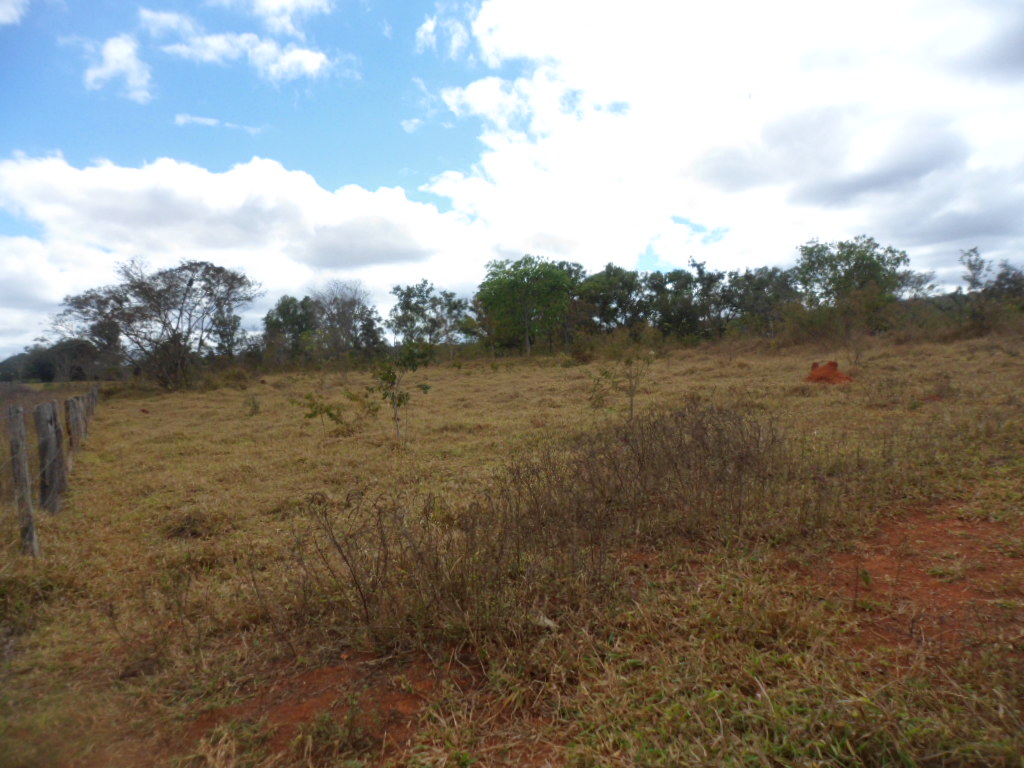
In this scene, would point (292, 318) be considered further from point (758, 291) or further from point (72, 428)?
point (72, 428)

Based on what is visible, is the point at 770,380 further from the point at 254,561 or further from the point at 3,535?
the point at 3,535

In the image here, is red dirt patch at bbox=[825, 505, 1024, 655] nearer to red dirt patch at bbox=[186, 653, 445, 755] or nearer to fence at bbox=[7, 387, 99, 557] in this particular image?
red dirt patch at bbox=[186, 653, 445, 755]

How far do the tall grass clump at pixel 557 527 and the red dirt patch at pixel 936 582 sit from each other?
16.4 inches

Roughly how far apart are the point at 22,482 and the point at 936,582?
6.01 meters

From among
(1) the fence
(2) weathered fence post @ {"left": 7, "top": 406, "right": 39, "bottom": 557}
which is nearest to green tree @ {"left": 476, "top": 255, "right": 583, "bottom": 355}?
(1) the fence

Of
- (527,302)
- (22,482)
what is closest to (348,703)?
(22,482)

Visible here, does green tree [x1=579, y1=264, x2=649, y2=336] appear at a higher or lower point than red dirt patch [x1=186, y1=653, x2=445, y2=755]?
higher

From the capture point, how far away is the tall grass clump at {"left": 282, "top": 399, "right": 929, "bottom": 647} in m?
3.03

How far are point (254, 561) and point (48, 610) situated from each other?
117cm

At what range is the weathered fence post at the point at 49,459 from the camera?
5500mm

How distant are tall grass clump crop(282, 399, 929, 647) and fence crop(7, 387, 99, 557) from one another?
1.97 m

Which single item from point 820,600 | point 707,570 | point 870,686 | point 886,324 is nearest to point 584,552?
point 707,570

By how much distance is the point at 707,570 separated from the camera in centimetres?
349

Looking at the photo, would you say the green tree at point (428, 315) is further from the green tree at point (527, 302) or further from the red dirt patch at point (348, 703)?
the red dirt patch at point (348, 703)
